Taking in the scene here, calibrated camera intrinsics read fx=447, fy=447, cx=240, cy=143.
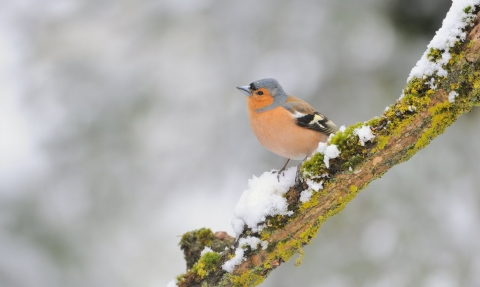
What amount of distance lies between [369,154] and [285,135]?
3.71 ft

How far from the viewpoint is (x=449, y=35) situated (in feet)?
8.24

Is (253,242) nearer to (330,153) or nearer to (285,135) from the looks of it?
(330,153)

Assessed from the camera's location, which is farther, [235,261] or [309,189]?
[235,261]

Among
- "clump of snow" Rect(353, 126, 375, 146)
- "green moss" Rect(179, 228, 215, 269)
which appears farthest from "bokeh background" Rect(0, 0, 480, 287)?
"clump of snow" Rect(353, 126, 375, 146)

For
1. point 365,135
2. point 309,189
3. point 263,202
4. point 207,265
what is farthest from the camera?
point 207,265

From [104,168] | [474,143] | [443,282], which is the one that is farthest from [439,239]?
[104,168]

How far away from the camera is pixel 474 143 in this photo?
5.19 m

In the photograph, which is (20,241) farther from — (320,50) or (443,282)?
(443,282)

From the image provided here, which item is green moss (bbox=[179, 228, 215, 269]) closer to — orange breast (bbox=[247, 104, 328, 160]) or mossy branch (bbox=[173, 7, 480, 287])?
mossy branch (bbox=[173, 7, 480, 287])

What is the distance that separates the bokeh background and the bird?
3.99 ft

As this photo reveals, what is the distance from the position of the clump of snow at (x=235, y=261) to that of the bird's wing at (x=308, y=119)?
132cm

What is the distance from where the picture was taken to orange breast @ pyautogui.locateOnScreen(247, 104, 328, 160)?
12.2ft

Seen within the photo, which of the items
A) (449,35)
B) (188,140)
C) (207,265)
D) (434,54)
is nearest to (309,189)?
(207,265)

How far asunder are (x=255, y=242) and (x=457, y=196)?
10.6 ft
